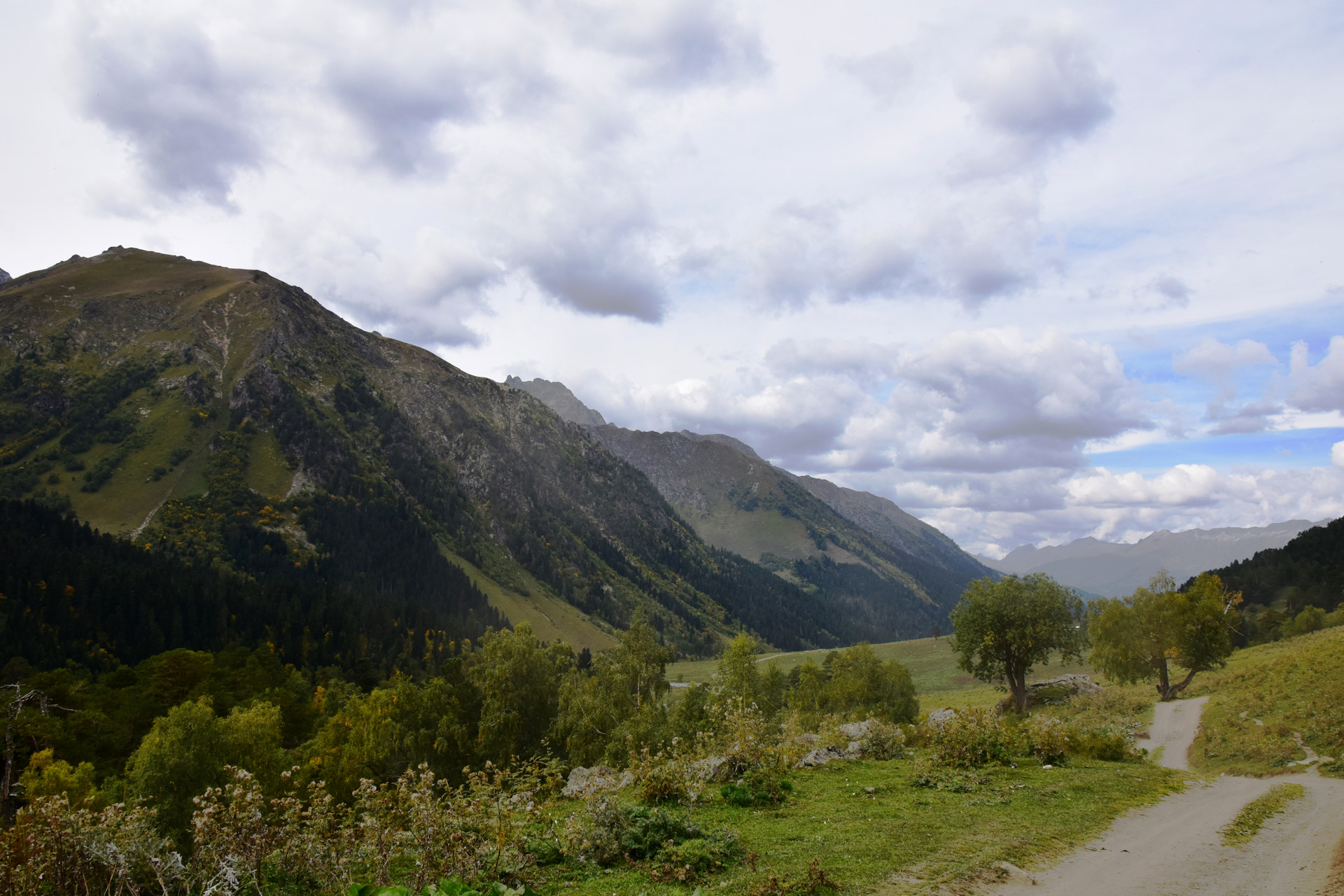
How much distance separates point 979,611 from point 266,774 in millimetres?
59740

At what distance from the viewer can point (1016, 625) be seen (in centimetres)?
5253

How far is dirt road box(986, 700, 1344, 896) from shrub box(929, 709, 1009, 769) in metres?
6.27

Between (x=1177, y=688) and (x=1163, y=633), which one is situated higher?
(x=1163, y=633)

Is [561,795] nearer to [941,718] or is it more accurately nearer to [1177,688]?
[941,718]

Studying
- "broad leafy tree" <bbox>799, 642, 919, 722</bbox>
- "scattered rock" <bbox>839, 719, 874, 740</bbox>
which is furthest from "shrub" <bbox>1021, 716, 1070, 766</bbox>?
"broad leafy tree" <bbox>799, 642, 919, 722</bbox>

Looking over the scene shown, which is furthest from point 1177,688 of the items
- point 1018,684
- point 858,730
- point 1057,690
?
point 858,730

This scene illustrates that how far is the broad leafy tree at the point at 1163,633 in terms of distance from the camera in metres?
56.3

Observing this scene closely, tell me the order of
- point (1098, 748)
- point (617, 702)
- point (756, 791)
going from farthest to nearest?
Answer: point (617, 702) → point (1098, 748) → point (756, 791)

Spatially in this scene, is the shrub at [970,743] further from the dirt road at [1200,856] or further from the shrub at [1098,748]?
the dirt road at [1200,856]

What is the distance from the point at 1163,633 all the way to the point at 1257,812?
45356 mm

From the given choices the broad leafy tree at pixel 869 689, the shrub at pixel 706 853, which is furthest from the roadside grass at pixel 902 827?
the broad leafy tree at pixel 869 689

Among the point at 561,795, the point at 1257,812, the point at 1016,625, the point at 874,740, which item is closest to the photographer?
the point at 1257,812

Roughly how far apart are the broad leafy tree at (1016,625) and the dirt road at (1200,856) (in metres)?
27.8

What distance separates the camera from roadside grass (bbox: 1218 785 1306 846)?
18547 millimetres
